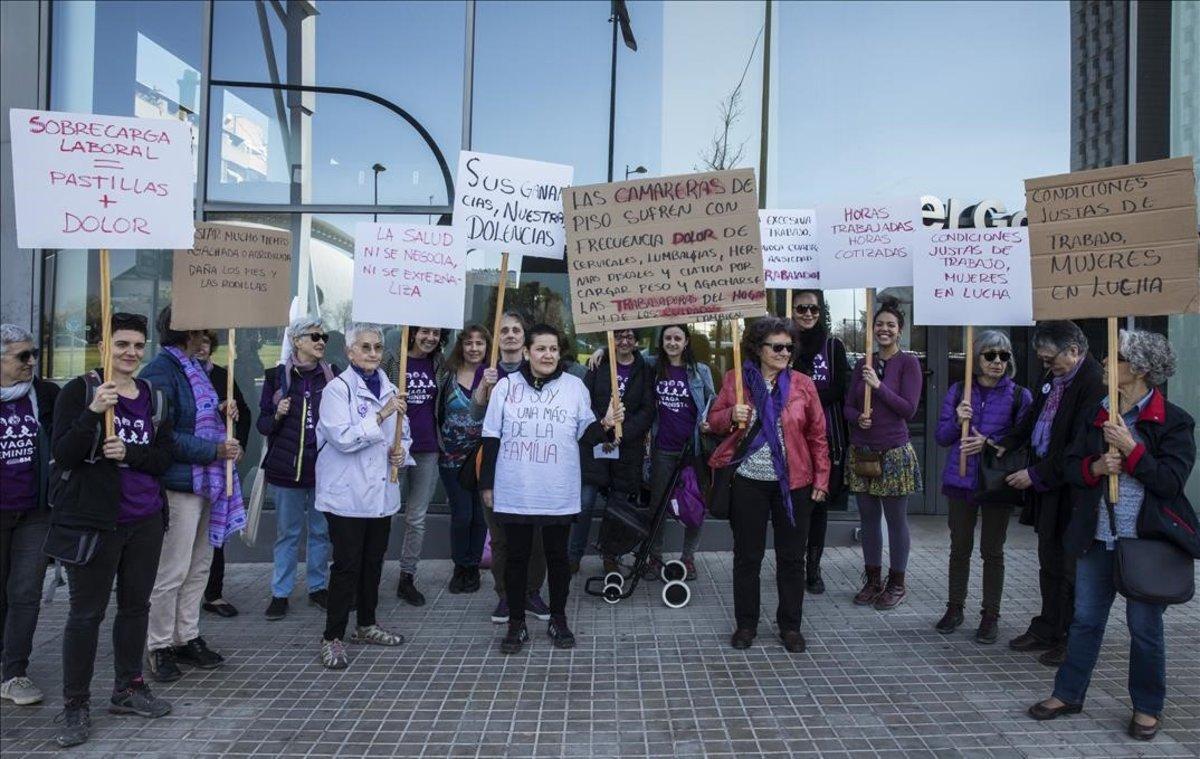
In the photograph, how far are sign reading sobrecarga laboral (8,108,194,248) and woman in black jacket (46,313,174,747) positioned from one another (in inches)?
18.7

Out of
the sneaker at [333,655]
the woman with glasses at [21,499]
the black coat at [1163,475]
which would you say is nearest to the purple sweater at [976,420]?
the black coat at [1163,475]

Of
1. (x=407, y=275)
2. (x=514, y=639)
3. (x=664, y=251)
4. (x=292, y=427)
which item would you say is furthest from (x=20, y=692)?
(x=664, y=251)

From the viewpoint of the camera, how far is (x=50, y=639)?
5637mm

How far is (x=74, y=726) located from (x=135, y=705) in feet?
1.02

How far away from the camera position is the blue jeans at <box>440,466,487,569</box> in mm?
6699

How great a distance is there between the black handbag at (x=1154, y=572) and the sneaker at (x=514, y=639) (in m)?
3.31

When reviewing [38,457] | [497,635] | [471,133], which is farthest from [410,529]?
[471,133]

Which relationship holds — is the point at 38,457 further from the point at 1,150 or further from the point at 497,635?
the point at 1,150

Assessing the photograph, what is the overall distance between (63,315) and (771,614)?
6.85m

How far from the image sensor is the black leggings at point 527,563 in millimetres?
5328

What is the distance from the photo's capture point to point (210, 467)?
5.09 meters

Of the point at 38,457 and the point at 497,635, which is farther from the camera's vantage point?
the point at 497,635

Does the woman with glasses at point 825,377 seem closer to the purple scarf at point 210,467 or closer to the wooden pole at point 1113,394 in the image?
the wooden pole at point 1113,394

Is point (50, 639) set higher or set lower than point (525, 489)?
lower
